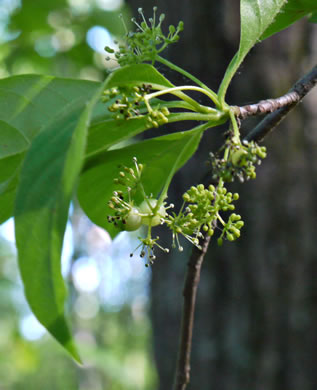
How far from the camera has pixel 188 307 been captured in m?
0.90

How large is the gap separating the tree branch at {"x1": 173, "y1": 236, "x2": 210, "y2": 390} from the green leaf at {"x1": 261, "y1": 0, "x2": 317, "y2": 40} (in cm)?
41

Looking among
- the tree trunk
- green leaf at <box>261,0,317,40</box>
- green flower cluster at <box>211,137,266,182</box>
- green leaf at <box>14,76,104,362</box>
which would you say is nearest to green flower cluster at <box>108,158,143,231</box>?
green flower cluster at <box>211,137,266,182</box>

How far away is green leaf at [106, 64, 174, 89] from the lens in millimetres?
630

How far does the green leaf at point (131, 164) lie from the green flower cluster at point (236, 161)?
124mm

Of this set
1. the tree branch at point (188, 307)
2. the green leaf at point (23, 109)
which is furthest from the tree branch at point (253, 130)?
the green leaf at point (23, 109)

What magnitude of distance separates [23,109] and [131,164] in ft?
0.69

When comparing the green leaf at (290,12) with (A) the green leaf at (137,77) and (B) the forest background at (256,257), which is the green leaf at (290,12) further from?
(B) the forest background at (256,257)

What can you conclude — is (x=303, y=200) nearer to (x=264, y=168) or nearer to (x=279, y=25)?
(x=264, y=168)

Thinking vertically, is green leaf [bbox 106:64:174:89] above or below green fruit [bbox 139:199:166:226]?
above

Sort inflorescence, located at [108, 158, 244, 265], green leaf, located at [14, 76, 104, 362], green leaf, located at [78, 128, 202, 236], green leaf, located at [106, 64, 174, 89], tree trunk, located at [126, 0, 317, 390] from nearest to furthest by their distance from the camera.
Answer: green leaf, located at [14, 76, 104, 362], green leaf, located at [106, 64, 174, 89], inflorescence, located at [108, 158, 244, 265], green leaf, located at [78, 128, 202, 236], tree trunk, located at [126, 0, 317, 390]

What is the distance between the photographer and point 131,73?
0.65 metres

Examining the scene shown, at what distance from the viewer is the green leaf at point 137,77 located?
0.63 m

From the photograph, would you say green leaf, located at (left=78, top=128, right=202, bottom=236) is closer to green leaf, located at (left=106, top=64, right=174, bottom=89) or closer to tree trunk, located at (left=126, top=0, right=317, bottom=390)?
green leaf, located at (left=106, top=64, right=174, bottom=89)

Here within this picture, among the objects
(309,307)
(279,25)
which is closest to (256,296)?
(309,307)
